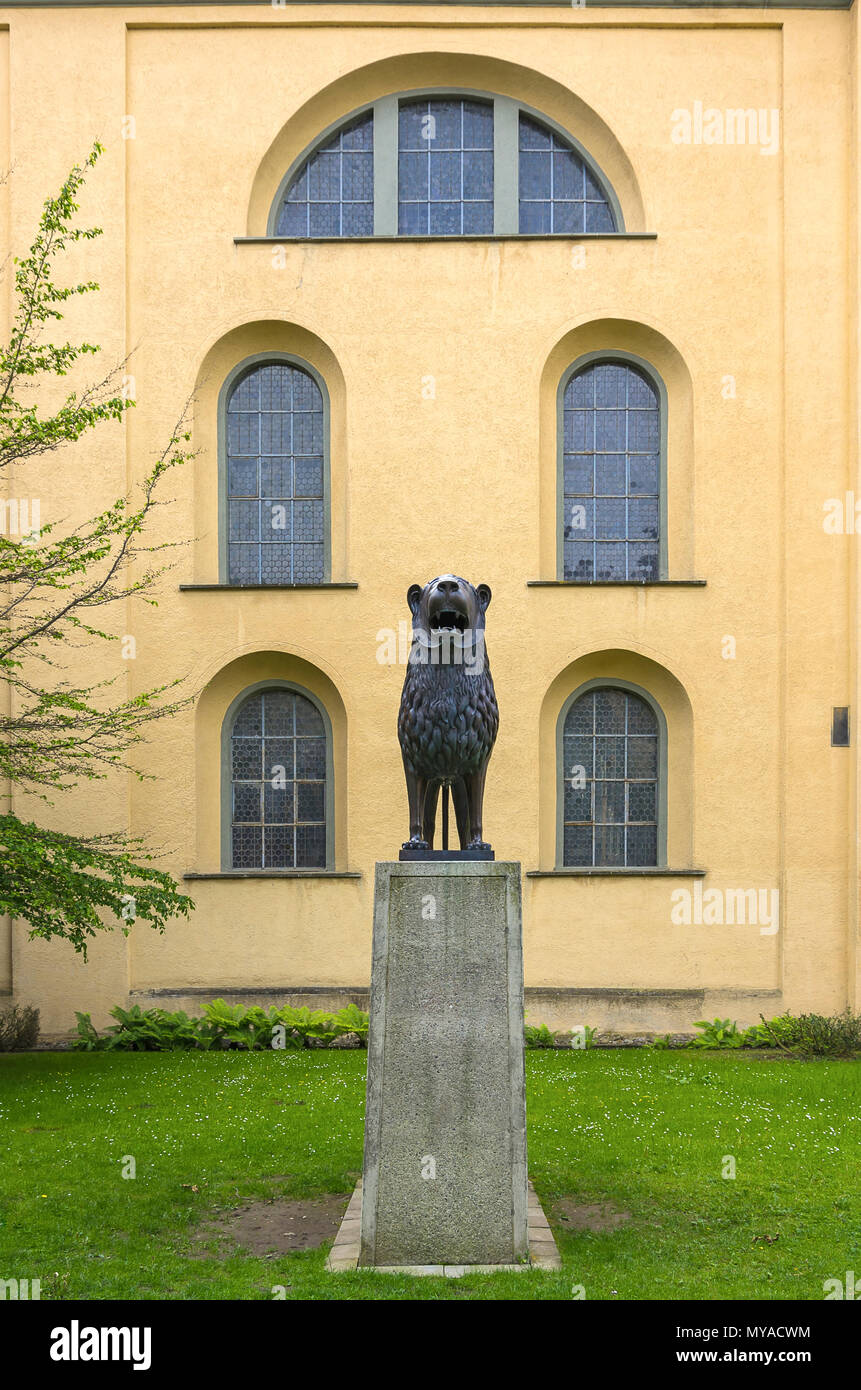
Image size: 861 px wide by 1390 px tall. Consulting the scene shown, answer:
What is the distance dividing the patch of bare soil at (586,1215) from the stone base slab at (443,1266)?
194 millimetres

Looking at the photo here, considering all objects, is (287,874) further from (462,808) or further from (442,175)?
(442,175)

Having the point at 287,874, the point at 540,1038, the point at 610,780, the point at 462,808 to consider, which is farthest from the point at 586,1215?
the point at 610,780

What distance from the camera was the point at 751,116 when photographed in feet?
49.3

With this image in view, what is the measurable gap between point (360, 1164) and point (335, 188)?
12.4m

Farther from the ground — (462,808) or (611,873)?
(462,808)

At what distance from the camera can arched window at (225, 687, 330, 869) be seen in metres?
15.3

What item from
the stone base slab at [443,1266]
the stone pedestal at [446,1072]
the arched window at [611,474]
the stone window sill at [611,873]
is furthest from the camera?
the arched window at [611,474]

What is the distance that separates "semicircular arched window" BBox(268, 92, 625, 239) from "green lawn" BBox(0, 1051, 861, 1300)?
34.8 ft

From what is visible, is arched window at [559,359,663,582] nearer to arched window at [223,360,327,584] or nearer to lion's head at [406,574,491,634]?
arched window at [223,360,327,584]

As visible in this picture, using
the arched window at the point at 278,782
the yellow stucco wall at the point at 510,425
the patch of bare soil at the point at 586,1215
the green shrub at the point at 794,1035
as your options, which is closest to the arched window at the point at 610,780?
the yellow stucco wall at the point at 510,425

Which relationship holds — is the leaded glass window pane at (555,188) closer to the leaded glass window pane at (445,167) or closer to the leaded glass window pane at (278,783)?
the leaded glass window pane at (445,167)

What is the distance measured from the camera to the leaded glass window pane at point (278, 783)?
15289 mm

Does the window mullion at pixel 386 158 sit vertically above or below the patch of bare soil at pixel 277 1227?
above

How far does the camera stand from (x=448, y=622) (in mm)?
7238
